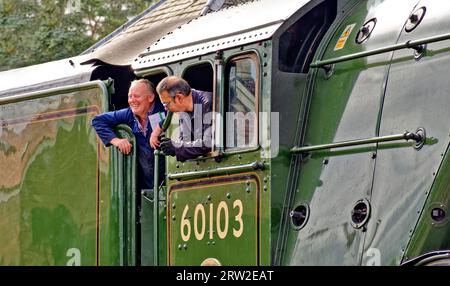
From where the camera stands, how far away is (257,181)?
9.09m

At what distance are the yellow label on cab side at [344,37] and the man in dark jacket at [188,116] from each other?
121 centimetres

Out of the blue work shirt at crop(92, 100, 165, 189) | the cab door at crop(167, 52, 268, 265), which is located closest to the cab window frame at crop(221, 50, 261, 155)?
the cab door at crop(167, 52, 268, 265)

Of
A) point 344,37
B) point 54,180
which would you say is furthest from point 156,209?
point 344,37

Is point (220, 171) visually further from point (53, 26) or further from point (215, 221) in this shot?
point (53, 26)

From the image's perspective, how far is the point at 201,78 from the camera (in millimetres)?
10180

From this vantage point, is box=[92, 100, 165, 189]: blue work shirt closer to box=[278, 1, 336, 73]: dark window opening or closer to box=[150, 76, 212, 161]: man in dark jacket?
box=[150, 76, 212, 161]: man in dark jacket

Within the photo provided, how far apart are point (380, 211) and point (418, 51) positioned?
1.11m

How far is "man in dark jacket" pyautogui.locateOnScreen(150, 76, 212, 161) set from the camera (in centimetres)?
965

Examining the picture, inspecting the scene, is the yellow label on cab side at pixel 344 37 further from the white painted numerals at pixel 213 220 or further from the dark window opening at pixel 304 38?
the white painted numerals at pixel 213 220

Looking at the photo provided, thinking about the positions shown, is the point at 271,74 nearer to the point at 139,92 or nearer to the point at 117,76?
the point at 139,92

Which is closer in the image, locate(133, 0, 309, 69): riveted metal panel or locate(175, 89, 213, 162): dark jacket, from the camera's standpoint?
locate(133, 0, 309, 69): riveted metal panel

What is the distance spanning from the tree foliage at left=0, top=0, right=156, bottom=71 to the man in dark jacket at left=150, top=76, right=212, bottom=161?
10.9m

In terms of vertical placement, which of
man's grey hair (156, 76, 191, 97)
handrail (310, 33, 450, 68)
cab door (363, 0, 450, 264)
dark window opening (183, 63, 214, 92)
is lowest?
cab door (363, 0, 450, 264)
